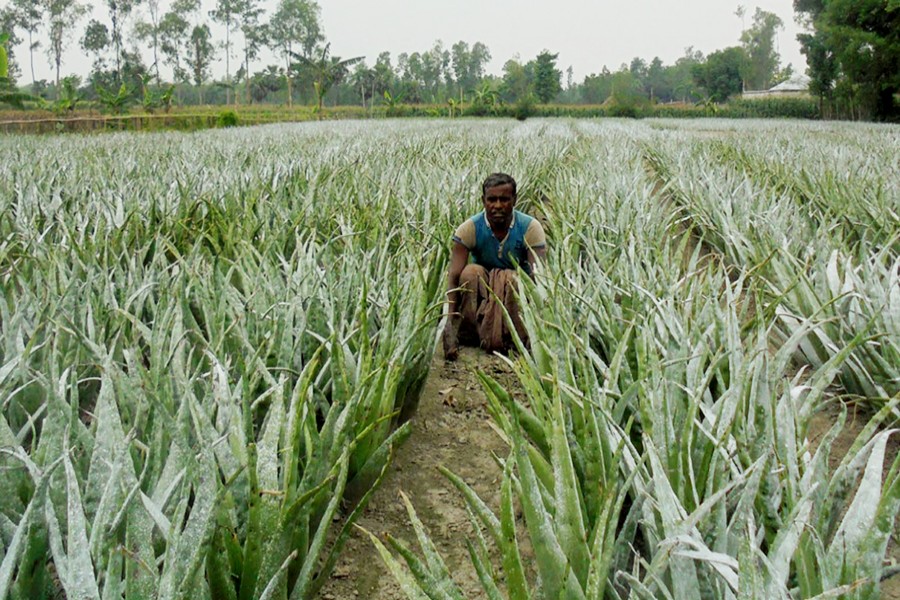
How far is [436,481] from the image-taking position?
1981 millimetres

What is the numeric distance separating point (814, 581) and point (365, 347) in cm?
107

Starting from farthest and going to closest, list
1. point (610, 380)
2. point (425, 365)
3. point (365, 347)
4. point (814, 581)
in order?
point (425, 365), point (365, 347), point (610, 380), point (814, 581)

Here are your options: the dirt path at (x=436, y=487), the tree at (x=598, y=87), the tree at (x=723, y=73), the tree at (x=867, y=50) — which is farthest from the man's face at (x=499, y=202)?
the tree at (x=598, y=87)

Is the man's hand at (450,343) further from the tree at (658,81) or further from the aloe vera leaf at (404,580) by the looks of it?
the tree at (658,81)

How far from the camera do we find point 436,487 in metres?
1.94

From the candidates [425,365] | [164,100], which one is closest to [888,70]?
[164,100]

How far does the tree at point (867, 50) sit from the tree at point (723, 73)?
34.5 metres

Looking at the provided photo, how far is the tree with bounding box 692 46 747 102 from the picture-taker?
59891mm

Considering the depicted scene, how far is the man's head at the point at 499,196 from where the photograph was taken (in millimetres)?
2945

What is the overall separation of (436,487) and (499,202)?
143cm

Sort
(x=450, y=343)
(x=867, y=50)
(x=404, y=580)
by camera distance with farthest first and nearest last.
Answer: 1. (x=867, y=50)
2. (x=450, y=343)
3. (x=404, y=580)

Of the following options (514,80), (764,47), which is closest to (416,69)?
(514,80)

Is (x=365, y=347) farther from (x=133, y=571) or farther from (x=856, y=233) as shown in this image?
(x=856, y=233)

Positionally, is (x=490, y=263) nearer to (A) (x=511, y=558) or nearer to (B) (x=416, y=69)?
(A) (x=511, y=558)
